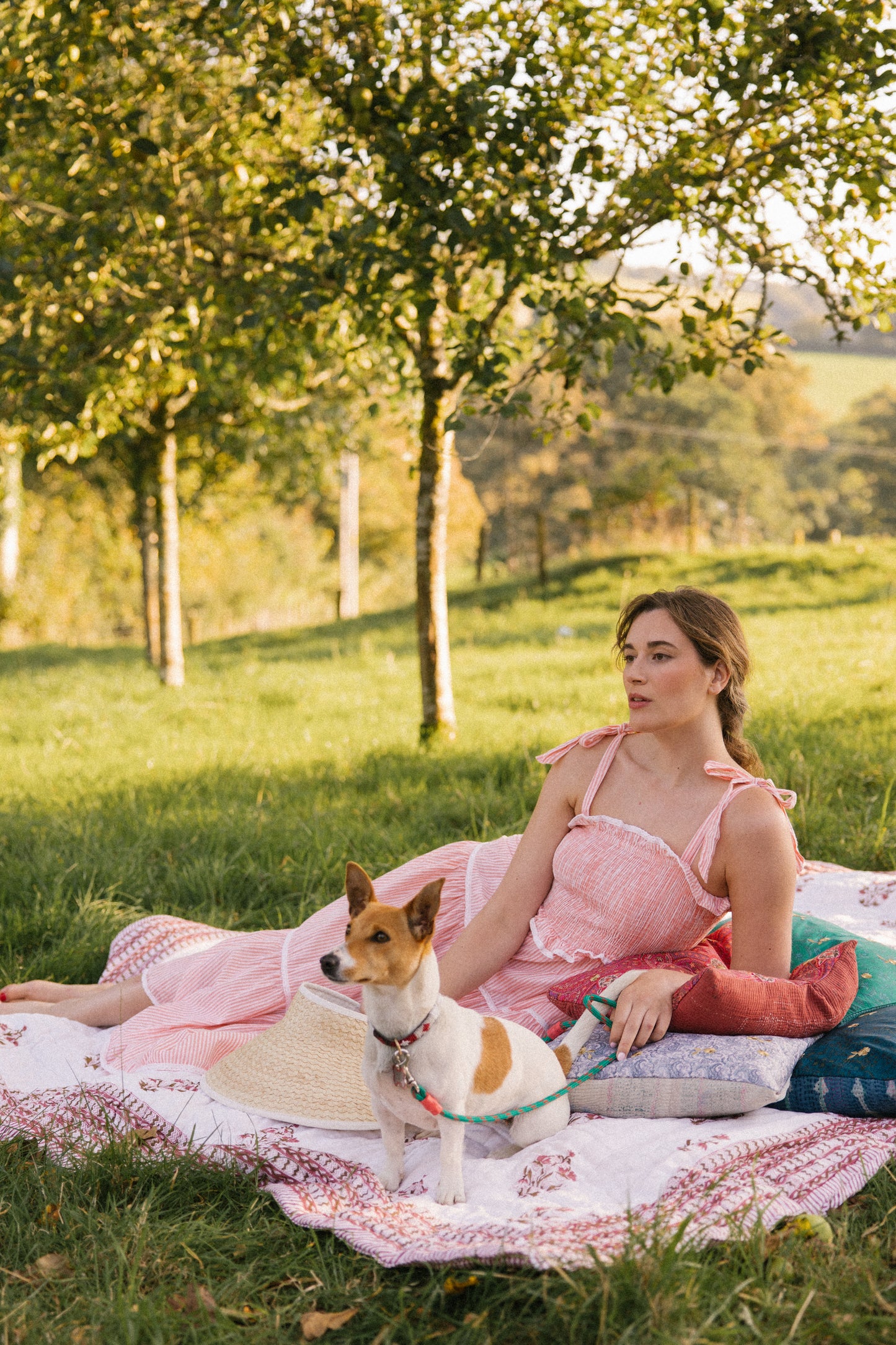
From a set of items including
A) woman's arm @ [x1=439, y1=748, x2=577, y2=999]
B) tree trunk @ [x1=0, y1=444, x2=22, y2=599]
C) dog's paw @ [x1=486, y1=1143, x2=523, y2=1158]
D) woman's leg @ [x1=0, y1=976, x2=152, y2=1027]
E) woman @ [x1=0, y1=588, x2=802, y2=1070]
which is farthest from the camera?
tree trunk @ [x1=0, y1=444, x2=22, y2=599]

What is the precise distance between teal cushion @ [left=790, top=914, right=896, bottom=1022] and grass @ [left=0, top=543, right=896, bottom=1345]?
59 centimetres

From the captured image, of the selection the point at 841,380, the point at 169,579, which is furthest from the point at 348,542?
the point at 841,380

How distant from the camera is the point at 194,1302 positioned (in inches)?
90.7

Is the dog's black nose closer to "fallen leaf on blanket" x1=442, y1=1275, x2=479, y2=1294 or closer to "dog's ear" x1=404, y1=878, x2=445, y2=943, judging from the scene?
"dog's ear" x1=404, y1=878, x2=445, y2=943

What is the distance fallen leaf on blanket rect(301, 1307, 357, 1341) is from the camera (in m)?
2.22

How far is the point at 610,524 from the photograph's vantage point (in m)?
26.1

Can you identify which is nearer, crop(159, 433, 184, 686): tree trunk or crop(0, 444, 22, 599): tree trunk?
crop(159, 433, 184, 686): tree trunk

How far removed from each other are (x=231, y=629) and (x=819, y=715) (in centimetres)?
3484

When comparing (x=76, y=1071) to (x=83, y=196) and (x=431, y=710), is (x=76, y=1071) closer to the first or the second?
(x=431, y=710)

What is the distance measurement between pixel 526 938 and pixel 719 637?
1.08 metres

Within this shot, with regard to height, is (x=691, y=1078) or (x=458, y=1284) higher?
(x=691, y=1078)

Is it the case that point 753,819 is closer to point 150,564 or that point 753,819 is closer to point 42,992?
point 42,992

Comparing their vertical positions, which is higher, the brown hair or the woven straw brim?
the brown hair

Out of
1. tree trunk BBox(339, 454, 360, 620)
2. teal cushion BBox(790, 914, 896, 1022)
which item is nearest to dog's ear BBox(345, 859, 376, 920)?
teal cushion BBox(790, 914, 896, 1022)
